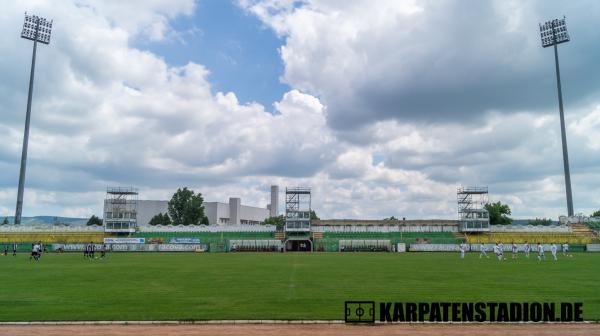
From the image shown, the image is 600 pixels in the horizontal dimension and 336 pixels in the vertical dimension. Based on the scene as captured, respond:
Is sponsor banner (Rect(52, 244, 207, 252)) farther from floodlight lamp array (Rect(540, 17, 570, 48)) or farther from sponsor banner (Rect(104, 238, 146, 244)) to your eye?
floodlight lamp array (Rect(540, 17, 570, 48))

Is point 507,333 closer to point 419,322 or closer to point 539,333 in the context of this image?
point 539,333

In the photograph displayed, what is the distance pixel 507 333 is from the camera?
11859 mm

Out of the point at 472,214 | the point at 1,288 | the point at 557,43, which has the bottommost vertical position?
the point at 1,288

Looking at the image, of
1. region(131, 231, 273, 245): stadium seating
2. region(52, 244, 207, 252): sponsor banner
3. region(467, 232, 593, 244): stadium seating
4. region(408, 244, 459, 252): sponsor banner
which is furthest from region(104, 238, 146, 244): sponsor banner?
region(467, 232, 593, 244): stadium seating

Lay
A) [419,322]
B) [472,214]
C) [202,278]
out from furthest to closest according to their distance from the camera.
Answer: [472,214]
[202,278]
[419,322]

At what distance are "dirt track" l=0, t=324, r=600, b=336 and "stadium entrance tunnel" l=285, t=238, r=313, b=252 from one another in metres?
73.3

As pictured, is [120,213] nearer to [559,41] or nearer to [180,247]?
[180,247]

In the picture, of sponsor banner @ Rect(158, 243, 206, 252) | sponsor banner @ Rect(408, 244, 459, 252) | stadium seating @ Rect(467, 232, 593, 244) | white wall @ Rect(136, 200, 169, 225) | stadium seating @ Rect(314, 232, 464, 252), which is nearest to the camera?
sponsor banner @ Rect(408, 244, 459, 252)

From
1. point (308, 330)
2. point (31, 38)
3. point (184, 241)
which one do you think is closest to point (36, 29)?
point (31, 38)

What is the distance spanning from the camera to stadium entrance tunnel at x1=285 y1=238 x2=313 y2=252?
85.7 meters

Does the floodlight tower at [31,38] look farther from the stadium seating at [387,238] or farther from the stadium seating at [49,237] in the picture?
the stadium seating at [387,238]

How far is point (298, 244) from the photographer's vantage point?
87.1 metres

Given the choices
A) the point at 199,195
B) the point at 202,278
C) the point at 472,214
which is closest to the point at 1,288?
the point at 202,278

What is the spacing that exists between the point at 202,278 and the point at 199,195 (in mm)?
102739
